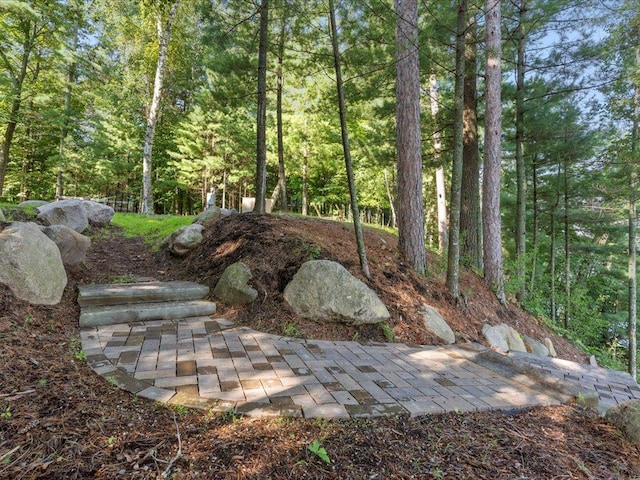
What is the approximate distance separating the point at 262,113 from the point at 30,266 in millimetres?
4432

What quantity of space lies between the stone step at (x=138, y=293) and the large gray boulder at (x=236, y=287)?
10.7 inches

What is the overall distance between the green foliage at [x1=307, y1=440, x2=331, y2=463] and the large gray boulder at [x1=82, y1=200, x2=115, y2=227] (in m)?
7.96

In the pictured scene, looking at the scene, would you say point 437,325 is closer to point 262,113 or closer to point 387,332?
point 387,332

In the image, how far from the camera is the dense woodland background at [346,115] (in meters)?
6.47

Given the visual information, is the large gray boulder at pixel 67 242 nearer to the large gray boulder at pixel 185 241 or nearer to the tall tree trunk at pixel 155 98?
the large gray boulder at pixel 185 241

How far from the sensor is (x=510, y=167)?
16.0 metres

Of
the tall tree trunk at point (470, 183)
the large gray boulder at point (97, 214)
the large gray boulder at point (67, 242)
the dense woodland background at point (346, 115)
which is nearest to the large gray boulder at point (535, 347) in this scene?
the dense woodland background at point (346, 115)

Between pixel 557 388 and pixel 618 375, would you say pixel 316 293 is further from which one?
pixel 618 375

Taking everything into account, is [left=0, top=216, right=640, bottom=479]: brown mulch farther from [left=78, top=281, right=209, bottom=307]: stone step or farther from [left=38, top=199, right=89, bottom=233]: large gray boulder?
[left=38, top=199, right=89, bottom=233]: large gray boulder

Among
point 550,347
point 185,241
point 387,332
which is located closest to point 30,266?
point 185,241

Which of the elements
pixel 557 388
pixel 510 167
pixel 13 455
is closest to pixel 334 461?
pixel 13 455

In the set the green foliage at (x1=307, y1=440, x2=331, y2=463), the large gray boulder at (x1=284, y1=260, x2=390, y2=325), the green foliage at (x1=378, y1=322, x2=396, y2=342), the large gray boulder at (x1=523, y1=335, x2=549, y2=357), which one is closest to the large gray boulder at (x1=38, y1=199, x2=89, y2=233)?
the large gray boulder at (x1=284, y1=260, x2=390, y2=325)

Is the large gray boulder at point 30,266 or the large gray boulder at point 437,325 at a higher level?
the large gray boulder at point 30,266

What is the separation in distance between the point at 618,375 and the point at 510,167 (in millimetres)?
14513
